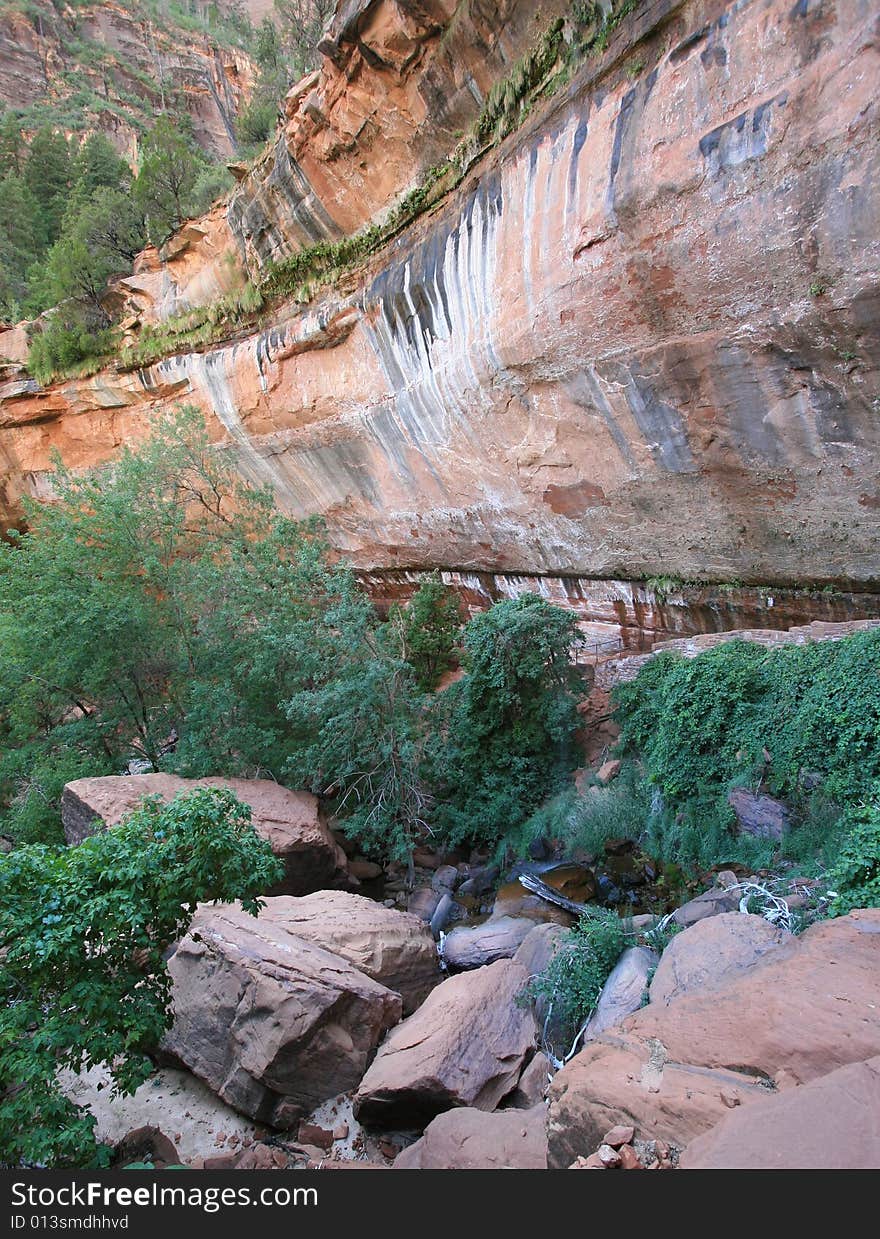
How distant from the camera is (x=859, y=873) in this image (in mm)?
4512

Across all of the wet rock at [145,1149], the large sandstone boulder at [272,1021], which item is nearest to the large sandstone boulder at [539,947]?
the large sandstone boulder at [272,1021]

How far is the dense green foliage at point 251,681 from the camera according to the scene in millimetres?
8742

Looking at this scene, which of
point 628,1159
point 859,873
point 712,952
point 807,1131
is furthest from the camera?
point 859,873

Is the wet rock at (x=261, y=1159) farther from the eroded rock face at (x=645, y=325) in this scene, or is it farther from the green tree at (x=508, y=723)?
the eroded rock face at (x=645, y=325)

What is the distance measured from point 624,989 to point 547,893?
2493mm

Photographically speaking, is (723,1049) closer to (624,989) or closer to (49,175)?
(624,989)

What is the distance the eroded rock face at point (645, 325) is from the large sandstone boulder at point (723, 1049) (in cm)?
526

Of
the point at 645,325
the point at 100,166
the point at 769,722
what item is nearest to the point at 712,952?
the point at 769,722

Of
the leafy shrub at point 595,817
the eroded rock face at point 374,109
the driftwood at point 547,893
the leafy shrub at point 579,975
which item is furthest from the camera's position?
the eroded rock face at point 374,109

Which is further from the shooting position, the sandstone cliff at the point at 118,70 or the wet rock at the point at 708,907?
the sandstone cliff at the point at 118,70

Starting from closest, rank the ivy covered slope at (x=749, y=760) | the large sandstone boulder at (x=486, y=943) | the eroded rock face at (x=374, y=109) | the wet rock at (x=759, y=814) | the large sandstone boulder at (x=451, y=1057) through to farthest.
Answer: the large sandstone boulder at (x=451, y=1057)
the ivy covered slope at (x=749, y=760)
the wet rock at (x=759, y=814)
the large sandstone boulder at (x=486, y=943)
the eroded rock face at (x=374, y=109)

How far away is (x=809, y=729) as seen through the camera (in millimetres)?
6191

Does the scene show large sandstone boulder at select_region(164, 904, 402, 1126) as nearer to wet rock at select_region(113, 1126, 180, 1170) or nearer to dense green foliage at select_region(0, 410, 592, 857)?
wet rock at select_region(113, 1126, 180, 1170)

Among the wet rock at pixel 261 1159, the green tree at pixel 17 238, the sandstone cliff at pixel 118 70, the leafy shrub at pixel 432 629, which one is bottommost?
the wet rock at pixel 261 1159
